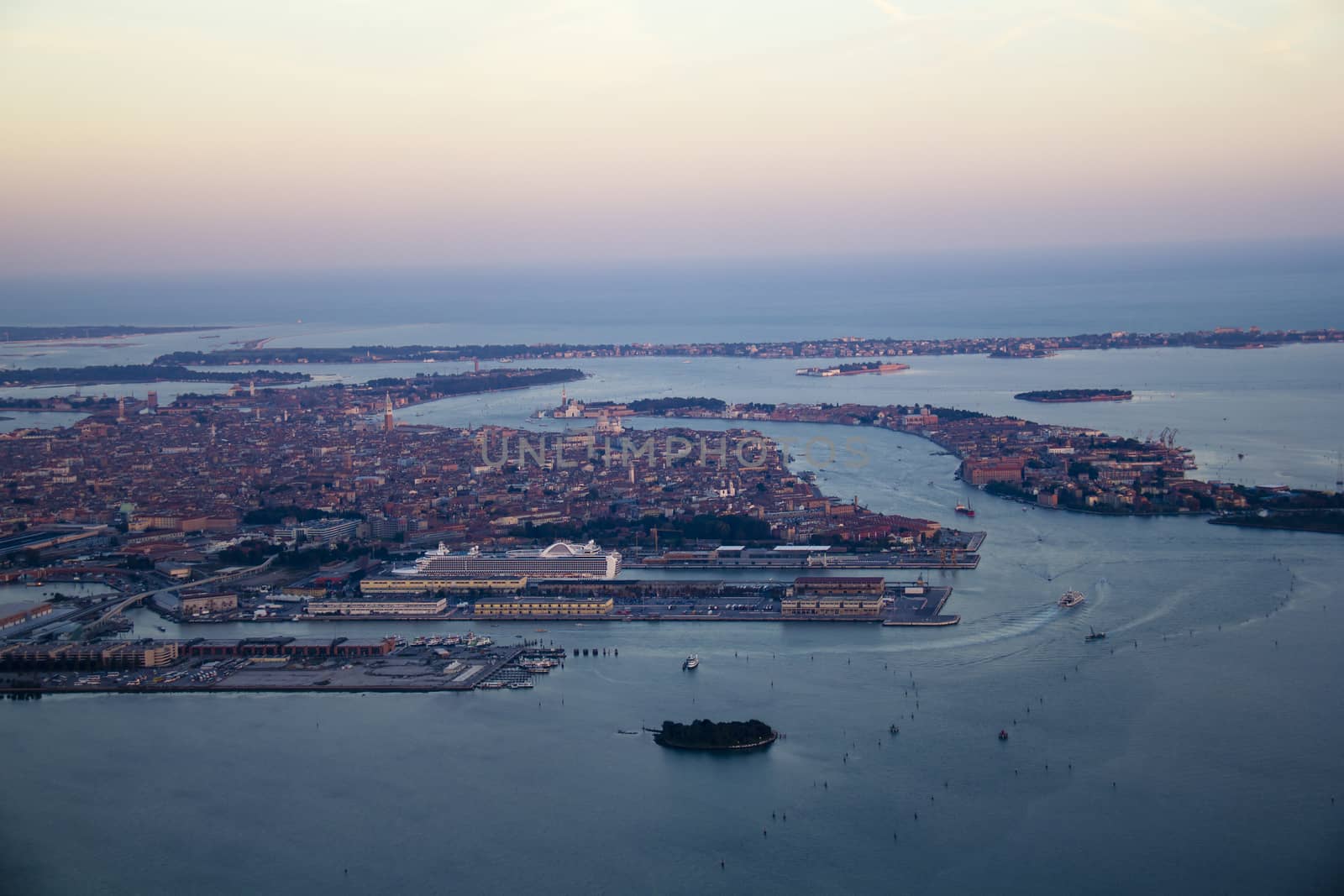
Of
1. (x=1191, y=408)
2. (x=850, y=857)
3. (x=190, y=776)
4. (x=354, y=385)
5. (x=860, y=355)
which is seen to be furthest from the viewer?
(x=860, y=355)

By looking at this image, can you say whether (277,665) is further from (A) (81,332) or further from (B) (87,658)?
(A) (81,332)

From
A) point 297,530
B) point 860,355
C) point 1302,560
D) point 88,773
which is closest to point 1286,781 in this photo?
point 1302,560

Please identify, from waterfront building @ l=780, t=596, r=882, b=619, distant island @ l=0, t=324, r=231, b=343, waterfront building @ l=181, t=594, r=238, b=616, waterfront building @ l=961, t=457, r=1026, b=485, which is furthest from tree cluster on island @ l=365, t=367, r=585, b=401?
waterfront building @ l=780, t=596, r=882, b=619

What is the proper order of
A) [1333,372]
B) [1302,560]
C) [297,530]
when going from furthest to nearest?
[1333,372]
[297,530]
[1302,560]

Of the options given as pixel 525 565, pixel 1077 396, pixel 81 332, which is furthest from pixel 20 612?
pixel 81 332

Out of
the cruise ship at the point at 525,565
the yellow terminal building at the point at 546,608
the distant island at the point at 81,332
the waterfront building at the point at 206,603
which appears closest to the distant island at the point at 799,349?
the distant island at the point at 81,332

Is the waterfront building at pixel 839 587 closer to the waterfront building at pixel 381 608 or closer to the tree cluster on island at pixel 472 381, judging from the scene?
the waterfront building at pixel 381 608

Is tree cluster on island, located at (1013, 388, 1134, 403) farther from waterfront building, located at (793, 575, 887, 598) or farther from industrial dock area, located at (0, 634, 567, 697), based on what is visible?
industrial dock area, located at (0, 634, 567, 697)

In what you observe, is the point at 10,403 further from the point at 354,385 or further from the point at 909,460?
the point at 909,460
